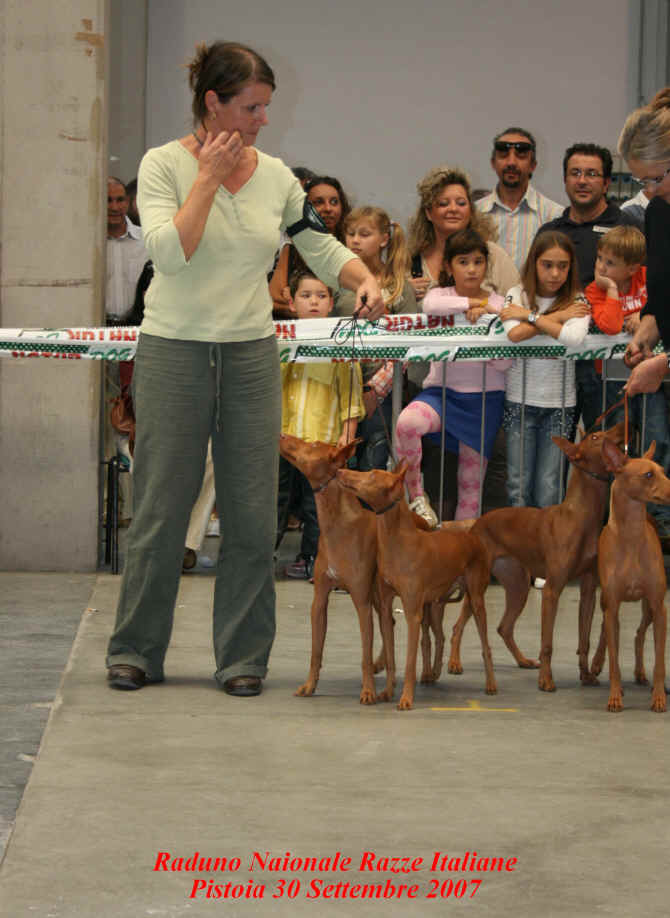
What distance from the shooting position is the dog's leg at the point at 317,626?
14.2ft

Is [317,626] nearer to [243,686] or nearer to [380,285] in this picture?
[243,686]

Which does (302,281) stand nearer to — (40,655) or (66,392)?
(66,392)

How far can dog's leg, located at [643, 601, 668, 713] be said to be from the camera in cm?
426

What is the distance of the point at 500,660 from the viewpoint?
5047 millimetres

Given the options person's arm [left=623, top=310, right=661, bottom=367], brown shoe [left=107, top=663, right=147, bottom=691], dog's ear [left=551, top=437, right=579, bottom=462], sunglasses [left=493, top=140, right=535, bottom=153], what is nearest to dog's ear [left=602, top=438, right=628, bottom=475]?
dog's ear [left=551, top=437, right=579, bottom=462]

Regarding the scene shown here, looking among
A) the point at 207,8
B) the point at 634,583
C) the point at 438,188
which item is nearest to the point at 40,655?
the point at 634,583

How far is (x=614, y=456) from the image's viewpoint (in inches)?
168

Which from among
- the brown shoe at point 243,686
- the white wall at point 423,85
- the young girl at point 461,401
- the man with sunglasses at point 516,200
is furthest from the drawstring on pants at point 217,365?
the white wall at point 423,85

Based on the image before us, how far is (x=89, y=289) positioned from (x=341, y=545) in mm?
2911

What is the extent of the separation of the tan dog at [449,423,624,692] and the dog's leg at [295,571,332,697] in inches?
21.8

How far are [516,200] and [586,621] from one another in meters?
3.39

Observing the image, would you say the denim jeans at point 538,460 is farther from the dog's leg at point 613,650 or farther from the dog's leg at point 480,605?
the dog's leg at point 613,650

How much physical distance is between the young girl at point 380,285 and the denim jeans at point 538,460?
66 cm

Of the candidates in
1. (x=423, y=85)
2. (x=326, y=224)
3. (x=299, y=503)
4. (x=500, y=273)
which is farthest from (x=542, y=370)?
(x=423, y=85)
